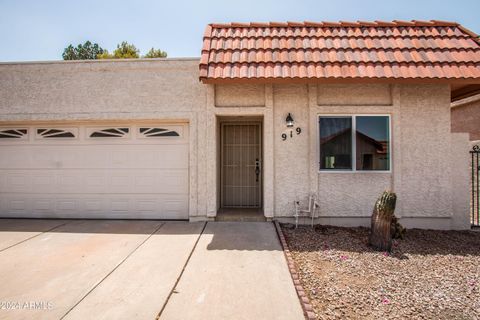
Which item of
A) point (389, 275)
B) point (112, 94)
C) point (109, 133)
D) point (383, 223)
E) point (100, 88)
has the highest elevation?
point (100, 88)

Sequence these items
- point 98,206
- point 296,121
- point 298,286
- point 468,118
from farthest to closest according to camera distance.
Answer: point 468,118 < point 98,206 < point 296,121 < point 298,286

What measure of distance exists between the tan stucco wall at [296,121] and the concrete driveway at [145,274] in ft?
5.15

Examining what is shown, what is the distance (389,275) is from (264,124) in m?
4.13

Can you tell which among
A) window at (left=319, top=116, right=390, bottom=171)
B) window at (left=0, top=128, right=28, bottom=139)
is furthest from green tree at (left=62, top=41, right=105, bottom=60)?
window at (left=319, top=116, right=390, bottom=171)

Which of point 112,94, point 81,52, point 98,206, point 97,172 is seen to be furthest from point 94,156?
point 81,52

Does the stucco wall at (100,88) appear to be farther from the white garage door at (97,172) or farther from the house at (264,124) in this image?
the white garage door at (97,172)

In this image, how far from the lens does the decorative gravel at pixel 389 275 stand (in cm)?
305

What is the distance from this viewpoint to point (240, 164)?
26.3 feet

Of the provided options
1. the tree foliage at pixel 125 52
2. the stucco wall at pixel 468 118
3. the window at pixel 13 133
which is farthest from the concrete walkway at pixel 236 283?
the tree foliage at pixel 125 52

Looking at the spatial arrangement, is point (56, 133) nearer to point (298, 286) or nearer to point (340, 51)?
point (298, 286)

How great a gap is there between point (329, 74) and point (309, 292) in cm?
453

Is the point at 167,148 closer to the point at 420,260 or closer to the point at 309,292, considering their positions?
the point at 309,292

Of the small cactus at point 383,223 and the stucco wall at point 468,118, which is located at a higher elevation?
the stucco wall at point 468,118

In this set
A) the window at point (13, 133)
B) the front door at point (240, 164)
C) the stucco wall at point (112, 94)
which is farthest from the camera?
the front door at point (240, 164)
